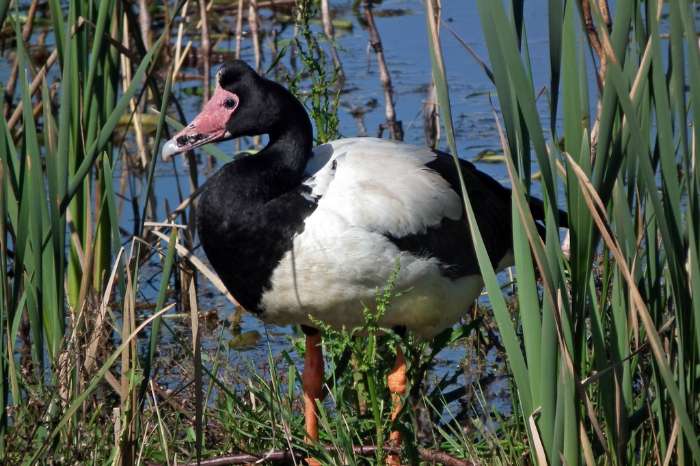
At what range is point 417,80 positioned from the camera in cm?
695

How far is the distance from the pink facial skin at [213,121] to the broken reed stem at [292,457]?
3.27ft

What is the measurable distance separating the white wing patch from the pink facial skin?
301 millimetres

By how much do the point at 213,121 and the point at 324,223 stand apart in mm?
544

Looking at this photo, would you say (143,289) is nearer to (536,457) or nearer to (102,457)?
(102,457)

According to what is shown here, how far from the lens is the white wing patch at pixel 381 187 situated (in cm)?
349

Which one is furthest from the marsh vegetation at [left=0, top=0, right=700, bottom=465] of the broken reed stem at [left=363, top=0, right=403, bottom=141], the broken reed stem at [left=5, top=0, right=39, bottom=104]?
the broken reed stem at [left=363, top=0, right=403, bottom=141]

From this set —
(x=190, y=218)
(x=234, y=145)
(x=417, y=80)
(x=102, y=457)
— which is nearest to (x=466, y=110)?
(x=417, y=80)

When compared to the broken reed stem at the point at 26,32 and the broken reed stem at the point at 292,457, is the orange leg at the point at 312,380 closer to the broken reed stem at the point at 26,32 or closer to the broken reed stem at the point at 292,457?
the broken reed stem at the point at 292,457

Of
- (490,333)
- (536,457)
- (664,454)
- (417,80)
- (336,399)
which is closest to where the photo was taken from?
(536,457)

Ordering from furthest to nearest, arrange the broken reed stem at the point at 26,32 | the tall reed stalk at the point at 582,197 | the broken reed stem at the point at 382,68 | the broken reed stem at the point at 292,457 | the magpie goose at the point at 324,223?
the broken reed stem at the point at 382,68
the broken reed stem at the point at 26,32
the magpie goose at the point at 324,223
the broken reed stem at the point at 292,457
the tall reed stalk at the point at 582,197

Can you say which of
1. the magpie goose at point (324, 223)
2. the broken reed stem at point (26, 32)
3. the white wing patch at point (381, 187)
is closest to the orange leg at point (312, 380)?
the magpie goose at point (324, 223)

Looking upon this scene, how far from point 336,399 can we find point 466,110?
349 cm

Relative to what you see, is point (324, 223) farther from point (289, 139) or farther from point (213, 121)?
point (213, 121)

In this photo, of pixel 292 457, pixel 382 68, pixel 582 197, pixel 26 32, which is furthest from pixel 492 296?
pixel 26 32
